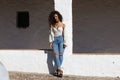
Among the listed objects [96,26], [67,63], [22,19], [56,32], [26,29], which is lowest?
[67,63]

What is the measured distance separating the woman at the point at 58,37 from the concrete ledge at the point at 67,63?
242 millimetres

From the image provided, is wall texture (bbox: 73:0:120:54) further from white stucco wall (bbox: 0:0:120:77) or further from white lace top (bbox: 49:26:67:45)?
white lace top (bbox: 49:26:67:45)

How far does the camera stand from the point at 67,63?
32.4 feet

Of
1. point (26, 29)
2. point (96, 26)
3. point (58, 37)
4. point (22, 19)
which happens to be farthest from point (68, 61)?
point (22, 19)

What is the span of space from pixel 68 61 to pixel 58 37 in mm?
706

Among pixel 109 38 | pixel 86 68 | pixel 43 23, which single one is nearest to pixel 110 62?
pixel 86 68

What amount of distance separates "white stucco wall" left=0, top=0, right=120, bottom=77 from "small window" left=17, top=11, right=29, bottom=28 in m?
3.05

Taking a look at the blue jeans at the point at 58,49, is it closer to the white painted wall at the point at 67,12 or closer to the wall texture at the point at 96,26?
the white painted wall at the point at 67,12

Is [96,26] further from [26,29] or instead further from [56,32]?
[56,32]

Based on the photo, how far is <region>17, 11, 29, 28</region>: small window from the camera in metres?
13.4

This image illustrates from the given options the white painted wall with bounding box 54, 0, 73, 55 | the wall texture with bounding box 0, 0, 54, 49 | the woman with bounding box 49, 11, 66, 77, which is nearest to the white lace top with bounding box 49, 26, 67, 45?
the woman with bounding box 49, 11, 66, 77

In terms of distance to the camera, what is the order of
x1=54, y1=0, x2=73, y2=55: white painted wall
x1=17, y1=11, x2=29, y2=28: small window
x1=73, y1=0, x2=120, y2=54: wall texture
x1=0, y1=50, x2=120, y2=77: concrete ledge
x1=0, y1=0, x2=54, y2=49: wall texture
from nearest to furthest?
1. x1=0, y1=50, x2=120, y2=77: concrete ledge
2. x1=54, y1=0, x2=73, y2=55: white painted wall
3. x1=73, y1=0, x2=120, y2=54: wall texture
4. x1=0, y1=0, x2=54, y2=49: wall texture
5. x1=17, y1=11, x2=29, y2=28: small window

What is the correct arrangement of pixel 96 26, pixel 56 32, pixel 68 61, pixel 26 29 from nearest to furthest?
1. pixel 56 32
2. pixel 68 61
3. pixel 96 26
4. pixel 26 29

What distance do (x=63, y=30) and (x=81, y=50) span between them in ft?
11.0
